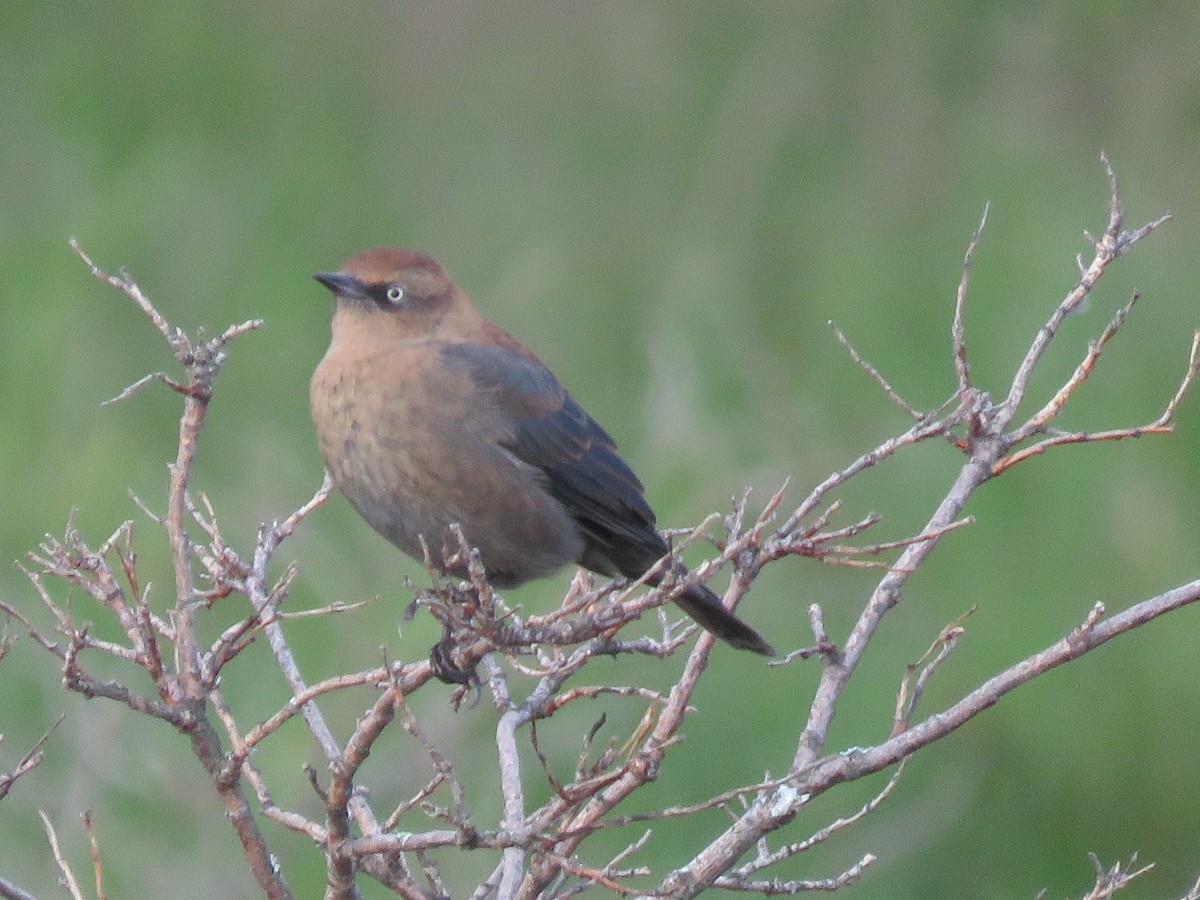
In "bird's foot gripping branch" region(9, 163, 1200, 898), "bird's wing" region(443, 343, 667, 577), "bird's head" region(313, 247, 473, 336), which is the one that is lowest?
"bird's foot gripping branch" region(9, 163, 1200, 898)

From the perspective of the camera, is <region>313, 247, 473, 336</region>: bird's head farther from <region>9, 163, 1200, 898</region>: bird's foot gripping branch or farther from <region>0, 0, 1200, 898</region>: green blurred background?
<region>0, 0, 1200, 898</region>: green blurred background

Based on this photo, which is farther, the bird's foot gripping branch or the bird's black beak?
the bird's black beak

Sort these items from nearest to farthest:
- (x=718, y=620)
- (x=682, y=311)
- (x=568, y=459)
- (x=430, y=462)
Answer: (x=718, y=620) → (x=430, y=462) → (x=568, y=459) → (x=682, y=311)

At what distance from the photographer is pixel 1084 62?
35.3ft

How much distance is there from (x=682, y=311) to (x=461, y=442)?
14.3 ft

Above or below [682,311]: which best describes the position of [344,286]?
below

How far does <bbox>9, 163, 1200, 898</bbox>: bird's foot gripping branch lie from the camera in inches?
136

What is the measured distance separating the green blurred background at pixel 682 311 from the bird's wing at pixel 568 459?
57.9 inches

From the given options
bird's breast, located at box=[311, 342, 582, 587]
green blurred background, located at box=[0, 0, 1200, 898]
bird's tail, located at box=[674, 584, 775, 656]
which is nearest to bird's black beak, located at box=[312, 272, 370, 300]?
bird's breast, located at box=[311, 342, 582, 587]

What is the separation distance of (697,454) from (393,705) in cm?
443

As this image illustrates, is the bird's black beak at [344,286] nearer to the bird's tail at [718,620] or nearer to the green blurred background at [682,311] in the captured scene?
the bird's tail at [718,620]

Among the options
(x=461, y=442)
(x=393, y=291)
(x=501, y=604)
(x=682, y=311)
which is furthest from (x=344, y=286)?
(x=682, y=311)

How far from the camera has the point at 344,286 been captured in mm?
5312

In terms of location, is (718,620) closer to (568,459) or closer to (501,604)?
(501,604)
